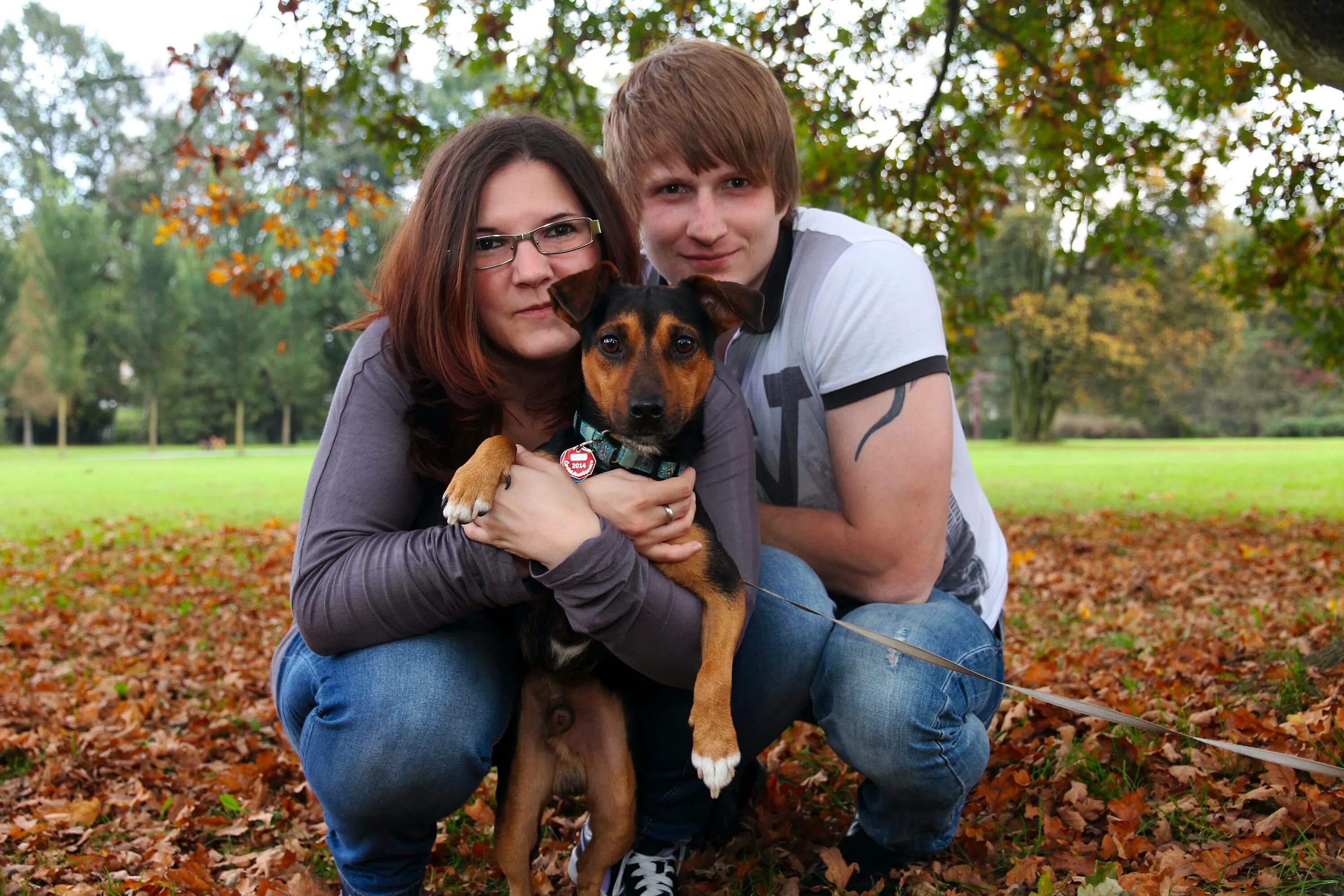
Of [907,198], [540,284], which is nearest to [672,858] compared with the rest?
[540,284]

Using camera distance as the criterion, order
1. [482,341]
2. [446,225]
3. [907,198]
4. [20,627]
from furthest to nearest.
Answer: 1. [907,198]
2. [20,627]
3. [482,341]
4. [446,225]

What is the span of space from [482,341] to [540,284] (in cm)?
26

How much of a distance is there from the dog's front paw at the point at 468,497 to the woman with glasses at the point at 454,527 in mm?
37

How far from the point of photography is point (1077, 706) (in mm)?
2260

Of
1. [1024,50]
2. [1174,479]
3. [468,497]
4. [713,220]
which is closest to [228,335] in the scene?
[1174,479]

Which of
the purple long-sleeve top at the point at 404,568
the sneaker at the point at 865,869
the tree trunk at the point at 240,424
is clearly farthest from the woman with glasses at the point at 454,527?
the tree trunk at the point at 240,424

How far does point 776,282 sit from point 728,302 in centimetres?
27

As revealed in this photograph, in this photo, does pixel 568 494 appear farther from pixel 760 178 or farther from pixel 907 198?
pixel 907 198

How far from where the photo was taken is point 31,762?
4.02 meters

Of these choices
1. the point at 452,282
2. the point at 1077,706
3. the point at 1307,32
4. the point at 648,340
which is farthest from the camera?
the point at 1307,32

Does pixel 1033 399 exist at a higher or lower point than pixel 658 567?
higher

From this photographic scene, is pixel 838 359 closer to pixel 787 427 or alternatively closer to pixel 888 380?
pixel 888 380

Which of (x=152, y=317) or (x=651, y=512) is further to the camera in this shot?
(x=152, y=317)

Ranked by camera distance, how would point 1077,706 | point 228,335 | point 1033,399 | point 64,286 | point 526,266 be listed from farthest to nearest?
point 228,335 → point 1033,399 → point 64,286 → point 526,266 → point 1077,706
